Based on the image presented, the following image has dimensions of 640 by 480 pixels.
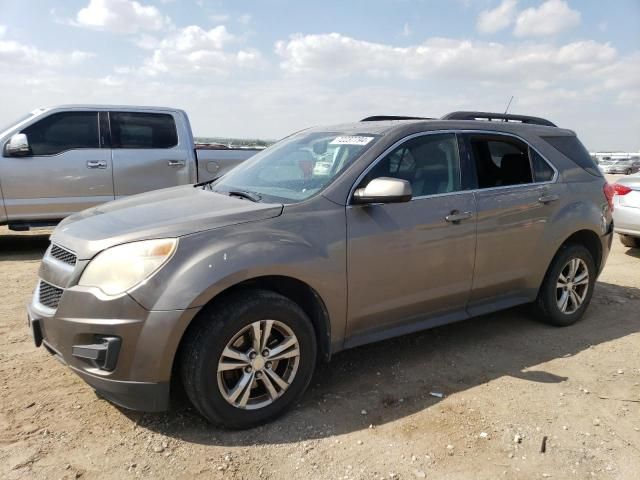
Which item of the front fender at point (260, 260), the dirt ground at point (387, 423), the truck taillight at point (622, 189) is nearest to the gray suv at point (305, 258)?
Answer: the front fender at point (260, 260)

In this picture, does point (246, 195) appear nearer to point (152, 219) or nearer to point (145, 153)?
point (152, 219)

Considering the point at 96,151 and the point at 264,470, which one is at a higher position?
the point at 96,151

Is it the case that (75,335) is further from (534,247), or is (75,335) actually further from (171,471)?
(534,247)

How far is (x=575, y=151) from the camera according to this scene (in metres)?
4.82

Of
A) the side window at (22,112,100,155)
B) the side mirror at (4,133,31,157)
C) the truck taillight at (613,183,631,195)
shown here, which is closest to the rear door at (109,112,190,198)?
the side window at (22,112,100,155)

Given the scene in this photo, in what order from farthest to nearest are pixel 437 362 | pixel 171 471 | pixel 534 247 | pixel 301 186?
pixel 534 247 < pixel 437 362 < pixel 301 186 < pixel 171 471

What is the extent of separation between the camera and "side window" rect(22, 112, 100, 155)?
732 cm

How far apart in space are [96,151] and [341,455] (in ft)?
20.7

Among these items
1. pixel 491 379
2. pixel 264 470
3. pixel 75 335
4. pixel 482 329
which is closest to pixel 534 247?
pixel 482 329

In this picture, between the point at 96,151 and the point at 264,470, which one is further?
the point at 96,151

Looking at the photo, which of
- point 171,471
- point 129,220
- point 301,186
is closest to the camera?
point 171,471

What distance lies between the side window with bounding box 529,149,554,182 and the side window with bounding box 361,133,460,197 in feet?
2.98

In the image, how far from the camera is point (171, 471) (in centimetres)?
262

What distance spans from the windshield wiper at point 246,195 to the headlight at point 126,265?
2.56ft
